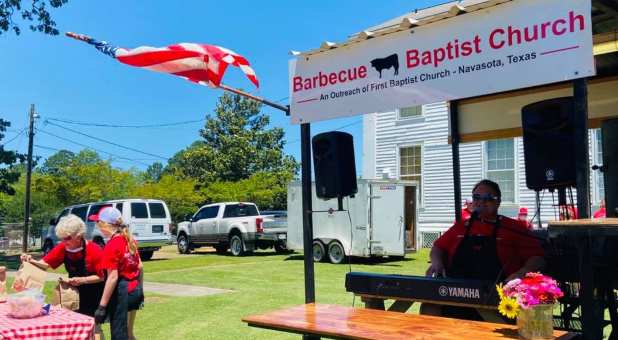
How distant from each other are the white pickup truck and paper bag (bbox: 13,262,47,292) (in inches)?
589

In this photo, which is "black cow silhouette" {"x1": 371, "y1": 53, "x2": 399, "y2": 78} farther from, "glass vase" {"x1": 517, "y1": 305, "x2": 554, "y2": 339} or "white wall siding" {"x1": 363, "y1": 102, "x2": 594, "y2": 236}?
"white wall siding" {"x1": 363, "y1": 102, "x2": 594, "y2": 236}

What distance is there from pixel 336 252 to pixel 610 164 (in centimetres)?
1206

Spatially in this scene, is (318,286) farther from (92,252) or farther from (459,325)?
(459,325)

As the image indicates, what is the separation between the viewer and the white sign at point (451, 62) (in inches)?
150

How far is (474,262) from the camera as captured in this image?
4.76 m


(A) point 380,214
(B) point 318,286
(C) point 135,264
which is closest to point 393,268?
(A) point 380,214

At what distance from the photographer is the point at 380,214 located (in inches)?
631

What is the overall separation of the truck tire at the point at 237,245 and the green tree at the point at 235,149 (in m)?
26.9

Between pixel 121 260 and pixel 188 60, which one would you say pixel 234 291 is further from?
pixel 188 60

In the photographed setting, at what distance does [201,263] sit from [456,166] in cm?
1172

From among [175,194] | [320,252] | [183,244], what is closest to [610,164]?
[320,252]

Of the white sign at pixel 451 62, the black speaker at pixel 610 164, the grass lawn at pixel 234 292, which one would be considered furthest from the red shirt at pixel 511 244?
the grass lawn at pixel 234 292

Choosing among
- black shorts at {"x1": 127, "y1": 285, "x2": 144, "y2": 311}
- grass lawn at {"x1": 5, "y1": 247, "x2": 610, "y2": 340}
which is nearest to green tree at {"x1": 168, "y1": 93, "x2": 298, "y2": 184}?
grass lawn at {"x1": 5, "y1": 247, "x2": 610, "y2": 340}

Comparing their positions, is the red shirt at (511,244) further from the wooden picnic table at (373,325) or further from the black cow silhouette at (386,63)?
the black cow silhouette at (386,63)
